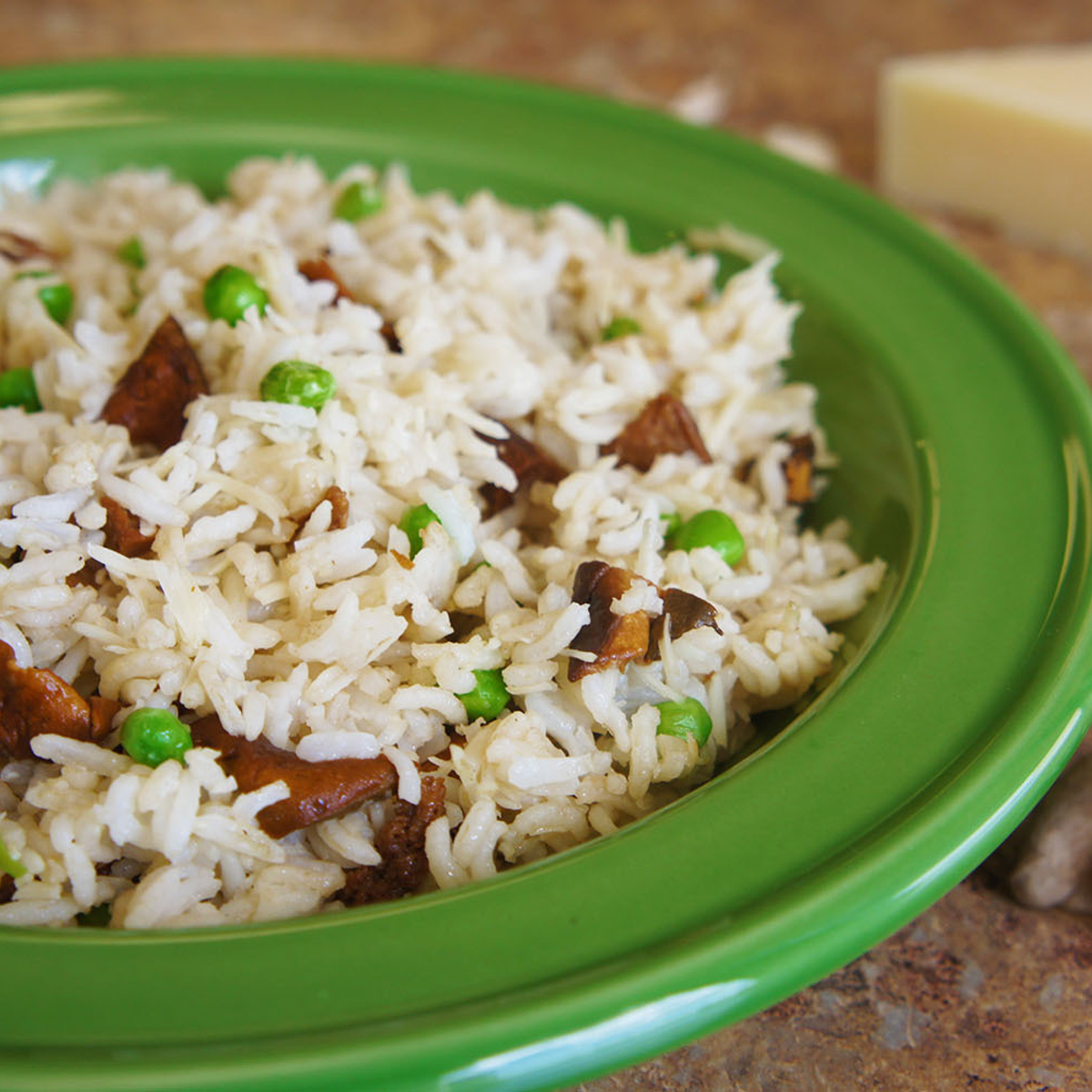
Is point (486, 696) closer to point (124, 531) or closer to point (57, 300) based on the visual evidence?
point (124, 531)

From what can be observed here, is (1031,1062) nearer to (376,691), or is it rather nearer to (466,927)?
(466,927)

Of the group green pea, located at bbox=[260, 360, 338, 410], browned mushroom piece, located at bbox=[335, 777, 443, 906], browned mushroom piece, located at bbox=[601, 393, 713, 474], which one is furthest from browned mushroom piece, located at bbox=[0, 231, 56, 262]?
browned mushroom piece, located at bbox=[335, 777, 443, 906]

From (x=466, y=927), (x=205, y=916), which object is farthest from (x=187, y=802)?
(x=466, y=927)

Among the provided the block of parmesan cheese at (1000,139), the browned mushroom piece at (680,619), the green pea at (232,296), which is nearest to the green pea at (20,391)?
the green pea at (232,296)

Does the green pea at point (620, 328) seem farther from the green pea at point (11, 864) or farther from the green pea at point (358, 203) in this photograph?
the green pea at point (11, 864)

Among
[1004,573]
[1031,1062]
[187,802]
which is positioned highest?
[1004,573]

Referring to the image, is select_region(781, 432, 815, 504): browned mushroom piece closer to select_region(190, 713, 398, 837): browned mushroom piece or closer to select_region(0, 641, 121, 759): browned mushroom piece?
select_region(190, 713, 398, 837): browned mushroom piece
